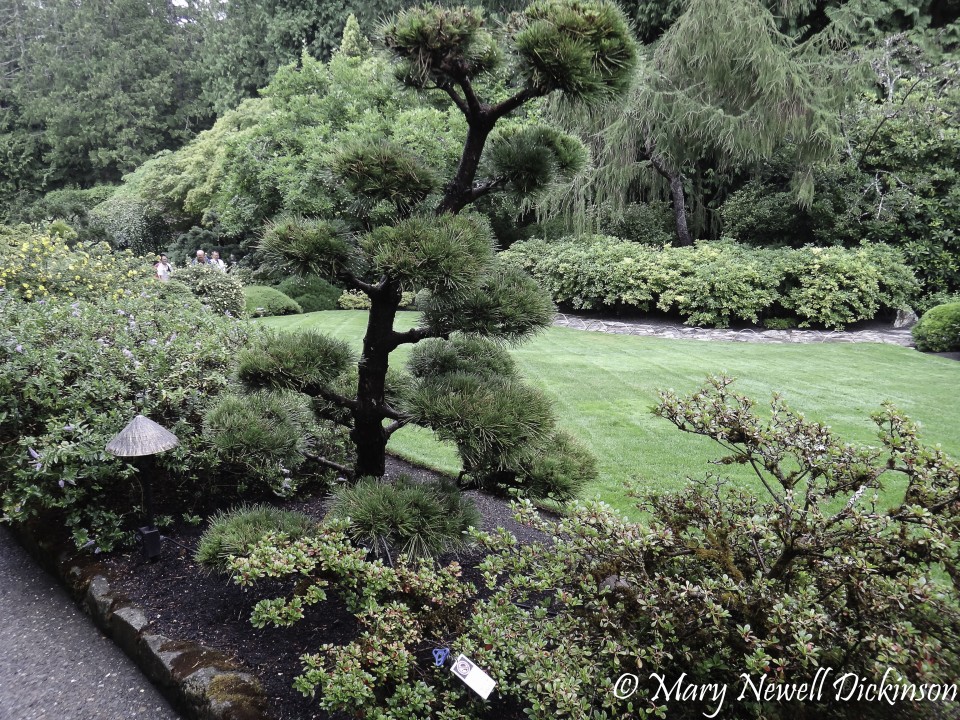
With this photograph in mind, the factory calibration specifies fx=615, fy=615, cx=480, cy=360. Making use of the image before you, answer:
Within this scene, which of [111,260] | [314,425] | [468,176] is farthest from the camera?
[111,260]

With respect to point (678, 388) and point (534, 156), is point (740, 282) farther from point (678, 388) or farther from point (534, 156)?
point (534, 156)

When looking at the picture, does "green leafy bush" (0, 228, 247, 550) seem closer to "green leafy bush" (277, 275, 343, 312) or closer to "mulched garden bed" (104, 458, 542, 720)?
"mulched garden bed" (104, 458, 542, 720)

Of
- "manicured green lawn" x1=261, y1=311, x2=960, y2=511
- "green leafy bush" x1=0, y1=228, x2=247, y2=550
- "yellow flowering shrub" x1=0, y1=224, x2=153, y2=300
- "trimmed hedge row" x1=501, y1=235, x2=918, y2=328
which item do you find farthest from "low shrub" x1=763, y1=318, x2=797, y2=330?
"yellow flowering shrub" x1=0, y1=224, x2=153, y2=300

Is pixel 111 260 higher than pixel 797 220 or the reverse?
the reverse

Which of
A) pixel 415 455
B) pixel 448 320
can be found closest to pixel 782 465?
pixel 415 455

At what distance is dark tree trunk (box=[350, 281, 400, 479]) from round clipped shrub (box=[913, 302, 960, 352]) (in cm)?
824

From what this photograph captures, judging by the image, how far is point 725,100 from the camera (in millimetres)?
11195

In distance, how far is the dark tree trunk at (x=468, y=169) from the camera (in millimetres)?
2533

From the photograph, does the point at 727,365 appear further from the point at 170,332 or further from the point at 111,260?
the point at 111,260

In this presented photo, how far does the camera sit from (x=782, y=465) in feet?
14.2

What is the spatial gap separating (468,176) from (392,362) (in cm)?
463

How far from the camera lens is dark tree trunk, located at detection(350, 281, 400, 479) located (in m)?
2.74

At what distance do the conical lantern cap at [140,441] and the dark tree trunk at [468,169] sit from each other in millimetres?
1583

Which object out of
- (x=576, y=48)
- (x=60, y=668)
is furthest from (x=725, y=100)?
(x=60, y=668)
